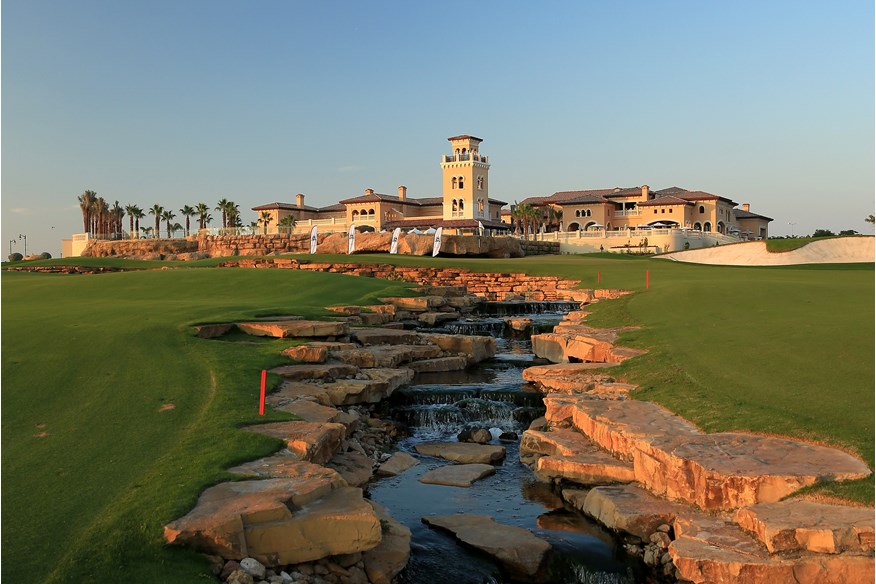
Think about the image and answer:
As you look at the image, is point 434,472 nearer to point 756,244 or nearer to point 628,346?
point 628,346

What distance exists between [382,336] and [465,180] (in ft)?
263

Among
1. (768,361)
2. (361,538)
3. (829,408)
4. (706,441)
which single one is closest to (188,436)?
(361,538)

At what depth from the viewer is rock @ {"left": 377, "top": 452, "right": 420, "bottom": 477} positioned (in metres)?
13.3

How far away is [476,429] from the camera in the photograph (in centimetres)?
1596

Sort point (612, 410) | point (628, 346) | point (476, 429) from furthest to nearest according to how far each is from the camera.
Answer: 1. point (628, 346)
2. point (476, 429)
3. point (612, 410)

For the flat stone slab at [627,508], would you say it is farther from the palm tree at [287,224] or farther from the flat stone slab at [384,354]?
the palm tree at [287,224]

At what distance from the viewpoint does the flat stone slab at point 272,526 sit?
8.02 m

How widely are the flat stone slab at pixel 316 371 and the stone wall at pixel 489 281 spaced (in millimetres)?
19514

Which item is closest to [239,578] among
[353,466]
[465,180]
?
[353,466]

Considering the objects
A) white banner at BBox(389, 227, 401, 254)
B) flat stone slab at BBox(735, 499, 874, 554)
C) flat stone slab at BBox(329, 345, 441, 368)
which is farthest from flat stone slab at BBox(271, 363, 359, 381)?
white banner at BBox(389, 227, 401, 254)

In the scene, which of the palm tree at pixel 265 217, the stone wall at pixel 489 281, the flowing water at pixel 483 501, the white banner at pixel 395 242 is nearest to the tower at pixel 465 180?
the palm tree at pixel 265 217

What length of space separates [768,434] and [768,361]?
430cm

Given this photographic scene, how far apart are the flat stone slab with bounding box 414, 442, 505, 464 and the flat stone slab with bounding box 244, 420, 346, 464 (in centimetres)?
250

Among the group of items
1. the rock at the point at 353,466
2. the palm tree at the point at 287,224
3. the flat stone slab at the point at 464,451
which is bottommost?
the flat stone slab at the point at 464,451
